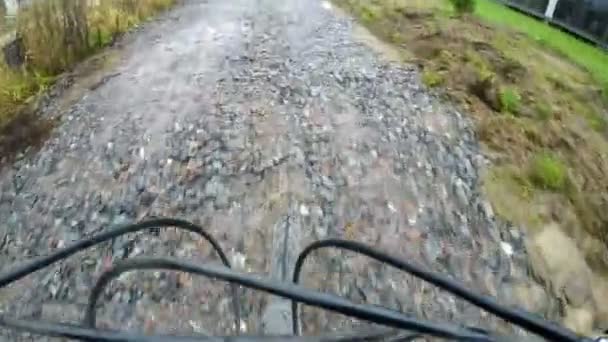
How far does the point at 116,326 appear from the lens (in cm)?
288

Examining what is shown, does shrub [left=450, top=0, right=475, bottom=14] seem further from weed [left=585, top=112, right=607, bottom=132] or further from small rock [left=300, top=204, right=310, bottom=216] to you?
small rock [left=300, top=204, right=310, bottom=216]

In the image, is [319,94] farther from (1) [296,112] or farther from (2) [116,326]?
(2) [116,326]

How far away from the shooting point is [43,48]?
5.01 meters

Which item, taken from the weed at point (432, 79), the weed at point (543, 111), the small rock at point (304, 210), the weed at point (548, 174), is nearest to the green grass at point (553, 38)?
the weed at point (543, 111)

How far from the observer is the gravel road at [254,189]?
3076 mm

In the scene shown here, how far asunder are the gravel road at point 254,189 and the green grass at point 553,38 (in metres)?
3.28

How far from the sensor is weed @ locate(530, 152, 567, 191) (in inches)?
164

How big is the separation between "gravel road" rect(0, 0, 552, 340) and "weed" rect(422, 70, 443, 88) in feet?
0.30

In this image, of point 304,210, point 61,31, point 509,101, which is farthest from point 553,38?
point 61,31

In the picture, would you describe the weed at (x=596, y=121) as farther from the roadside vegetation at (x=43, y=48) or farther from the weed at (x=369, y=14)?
the roadside vegetation at (x=43, y=48)

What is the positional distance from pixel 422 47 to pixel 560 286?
10.4 ft

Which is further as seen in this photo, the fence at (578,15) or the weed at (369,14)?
the fence at (578,15)

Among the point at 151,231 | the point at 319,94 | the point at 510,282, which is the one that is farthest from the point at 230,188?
the point at 510,282

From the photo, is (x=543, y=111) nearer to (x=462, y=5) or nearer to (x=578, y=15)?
(x=462, y=5)
